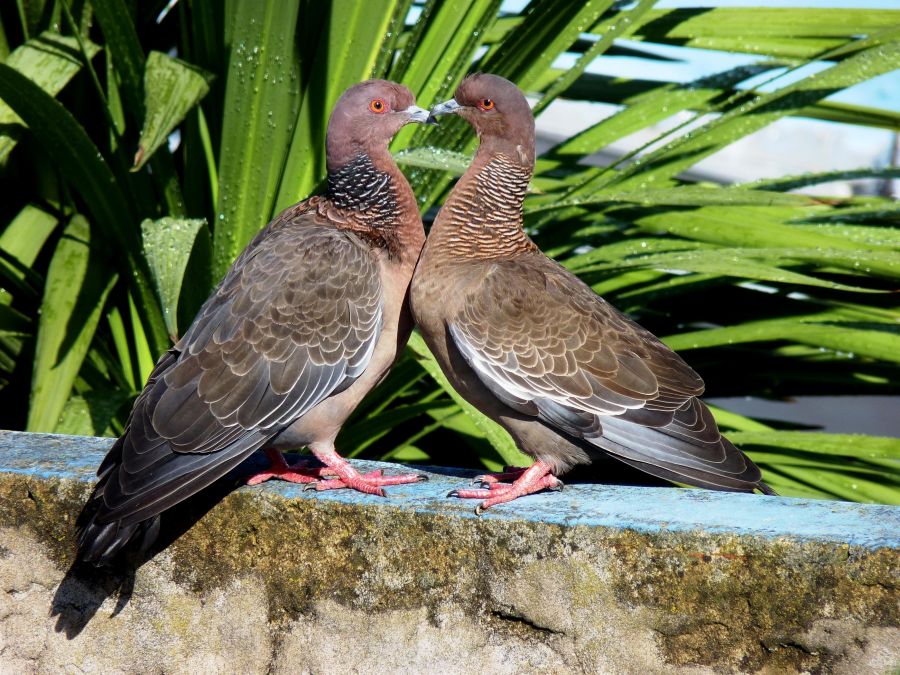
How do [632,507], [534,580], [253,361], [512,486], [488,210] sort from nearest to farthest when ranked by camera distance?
1. [534,580]
2. [632,507]
3. [512,486]
4. [253,361]
5. [488,210]

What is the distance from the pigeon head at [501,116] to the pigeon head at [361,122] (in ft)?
0.75

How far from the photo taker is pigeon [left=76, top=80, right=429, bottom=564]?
237cm

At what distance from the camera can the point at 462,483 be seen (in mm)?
2709

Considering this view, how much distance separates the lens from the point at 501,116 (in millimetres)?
2885

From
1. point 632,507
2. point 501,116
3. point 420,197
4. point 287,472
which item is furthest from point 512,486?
point 420,197

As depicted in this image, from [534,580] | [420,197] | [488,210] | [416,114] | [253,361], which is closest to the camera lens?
[534,580]

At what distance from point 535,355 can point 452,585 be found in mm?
682

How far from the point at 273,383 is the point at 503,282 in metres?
0.66

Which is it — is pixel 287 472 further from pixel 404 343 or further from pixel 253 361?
pixel 404 343

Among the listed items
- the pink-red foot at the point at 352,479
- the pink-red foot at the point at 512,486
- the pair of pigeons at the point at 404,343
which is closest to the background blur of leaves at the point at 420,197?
the pair of pigeons at the point at 404,343

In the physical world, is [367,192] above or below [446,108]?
below

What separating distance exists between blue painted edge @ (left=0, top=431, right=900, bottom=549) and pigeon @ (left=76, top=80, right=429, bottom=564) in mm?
115

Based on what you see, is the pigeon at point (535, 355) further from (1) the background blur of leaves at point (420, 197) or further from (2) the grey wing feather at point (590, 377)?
(1) the background blur of leaves at point (420, 197)

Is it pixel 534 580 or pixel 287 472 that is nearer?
pixel 534 580
